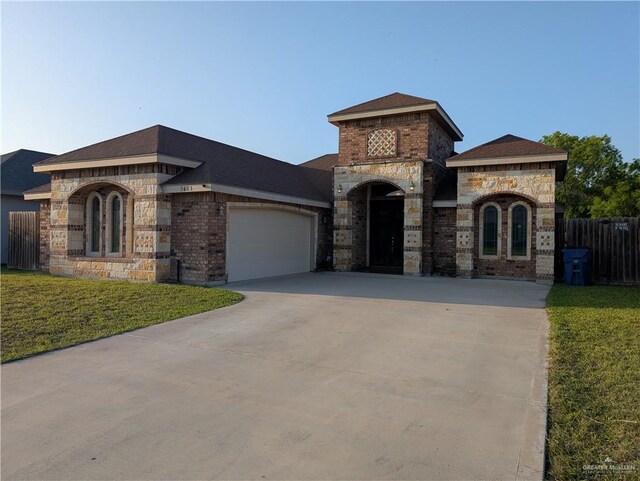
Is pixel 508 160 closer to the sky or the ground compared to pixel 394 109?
closer to the ground

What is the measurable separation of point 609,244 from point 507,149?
4291 mm

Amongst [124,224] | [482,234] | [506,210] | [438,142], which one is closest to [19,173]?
[124,224]

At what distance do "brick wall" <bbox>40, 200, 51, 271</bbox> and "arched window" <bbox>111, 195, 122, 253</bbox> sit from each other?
3312 millimetres

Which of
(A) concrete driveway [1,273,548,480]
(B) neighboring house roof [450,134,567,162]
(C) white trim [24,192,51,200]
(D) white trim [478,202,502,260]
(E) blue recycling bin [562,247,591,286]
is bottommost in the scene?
(A) concrete driveway [1,273,548,480]

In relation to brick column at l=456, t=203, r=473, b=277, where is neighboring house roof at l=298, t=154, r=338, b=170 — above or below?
above

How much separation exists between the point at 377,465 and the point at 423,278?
12.3 metres

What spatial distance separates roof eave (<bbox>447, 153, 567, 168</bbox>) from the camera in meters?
13.8

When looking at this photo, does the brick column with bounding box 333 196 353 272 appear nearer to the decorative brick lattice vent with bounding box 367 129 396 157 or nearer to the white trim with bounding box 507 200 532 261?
the decorative brick lattice vent with bounding box 367 129 396 157

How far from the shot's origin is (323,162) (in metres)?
22.9

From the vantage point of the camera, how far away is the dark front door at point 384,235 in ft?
62.0

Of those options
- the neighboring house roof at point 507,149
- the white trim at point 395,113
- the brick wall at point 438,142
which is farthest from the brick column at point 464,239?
the white trim at point 395,113

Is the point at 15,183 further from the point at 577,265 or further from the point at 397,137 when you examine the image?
the point at 577,265

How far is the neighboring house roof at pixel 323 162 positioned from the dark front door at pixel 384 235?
13.2ft

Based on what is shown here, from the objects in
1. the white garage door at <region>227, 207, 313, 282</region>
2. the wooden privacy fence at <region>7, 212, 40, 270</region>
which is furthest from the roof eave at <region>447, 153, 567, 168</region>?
the wooden privacy fence at <region>7, 212, 40, 270</region>
